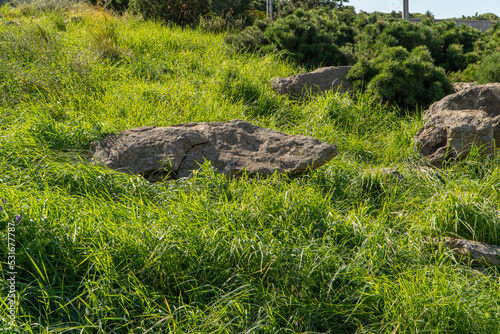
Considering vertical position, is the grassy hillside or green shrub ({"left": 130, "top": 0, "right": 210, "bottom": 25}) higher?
green shrub ({"left": 130, "top": 0, "right": 210, "bottom": 25})

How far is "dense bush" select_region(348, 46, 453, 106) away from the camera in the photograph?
5840 mm

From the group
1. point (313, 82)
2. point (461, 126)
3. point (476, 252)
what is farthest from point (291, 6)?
point (476, 252)

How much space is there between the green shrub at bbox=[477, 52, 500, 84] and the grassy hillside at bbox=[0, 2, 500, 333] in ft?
4.52

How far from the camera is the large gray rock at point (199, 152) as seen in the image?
3975 mm

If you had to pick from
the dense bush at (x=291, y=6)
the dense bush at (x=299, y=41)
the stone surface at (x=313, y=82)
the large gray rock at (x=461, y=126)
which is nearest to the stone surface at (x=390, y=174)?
the large gray rock at (x=461, y=126)

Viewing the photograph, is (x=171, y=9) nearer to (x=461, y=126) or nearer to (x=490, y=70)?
(x=490, y=70)

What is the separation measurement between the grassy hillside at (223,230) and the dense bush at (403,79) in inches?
22.8

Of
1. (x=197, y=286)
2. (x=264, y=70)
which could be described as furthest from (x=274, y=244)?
(x=264, y=70)

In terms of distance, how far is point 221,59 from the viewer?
7.19 meters

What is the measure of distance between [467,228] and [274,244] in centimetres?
165

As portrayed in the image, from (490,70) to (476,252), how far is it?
12.3ft

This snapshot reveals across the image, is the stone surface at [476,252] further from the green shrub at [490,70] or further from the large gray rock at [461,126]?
the green shrub at [490,70]

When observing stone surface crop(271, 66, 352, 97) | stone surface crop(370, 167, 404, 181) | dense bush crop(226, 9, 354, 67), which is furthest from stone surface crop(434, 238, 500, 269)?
dense bush crop(226, 9, 354, 67)

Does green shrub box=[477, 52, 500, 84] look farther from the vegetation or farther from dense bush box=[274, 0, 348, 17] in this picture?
dense bush box=[274, 0, 348, 17]
